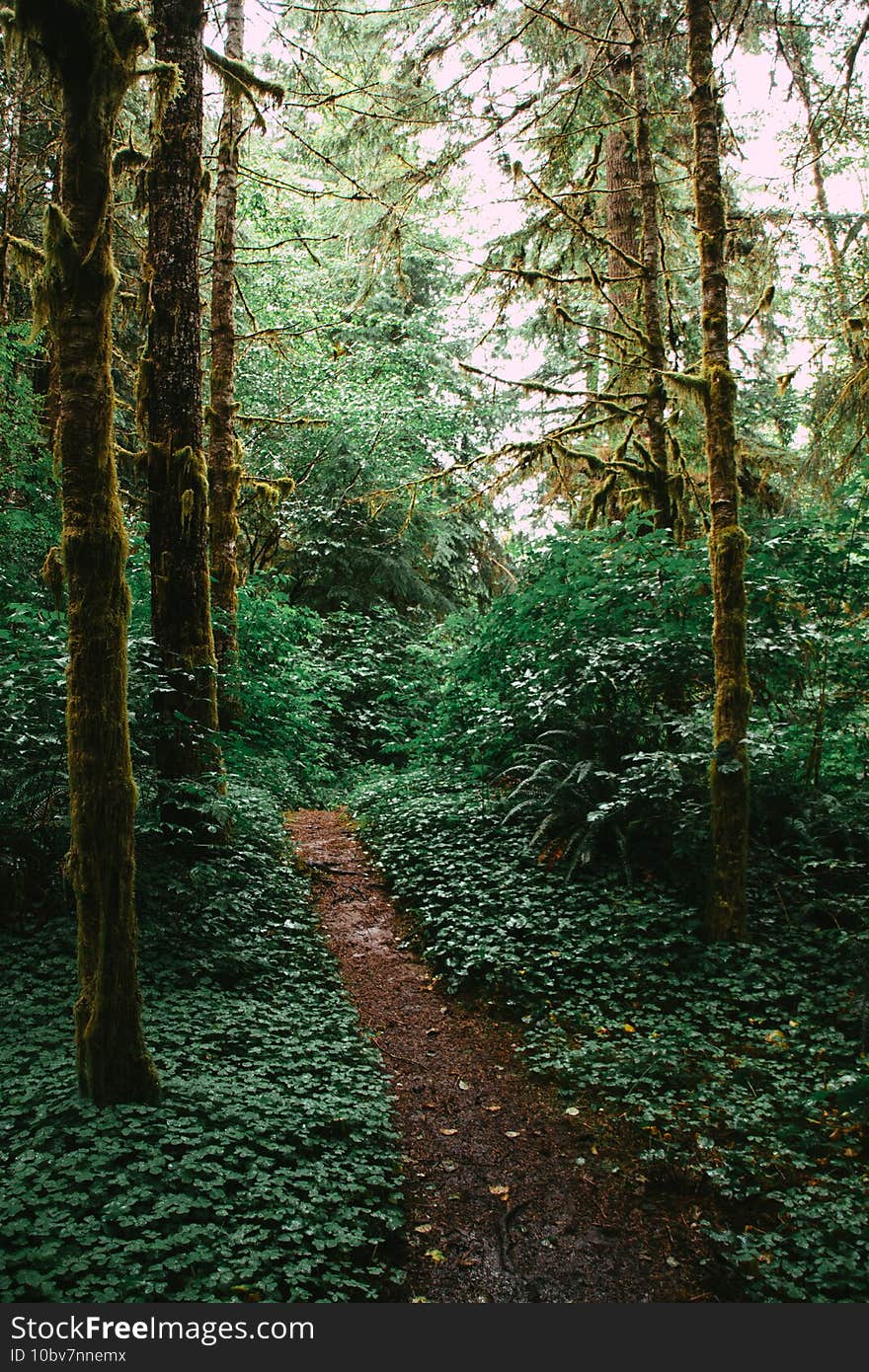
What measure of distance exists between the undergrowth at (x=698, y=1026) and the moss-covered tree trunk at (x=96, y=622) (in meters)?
2.57

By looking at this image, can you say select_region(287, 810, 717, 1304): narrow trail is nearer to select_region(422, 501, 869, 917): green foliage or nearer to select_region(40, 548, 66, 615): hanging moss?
select_region(422, 501, 869, 917): green foliage

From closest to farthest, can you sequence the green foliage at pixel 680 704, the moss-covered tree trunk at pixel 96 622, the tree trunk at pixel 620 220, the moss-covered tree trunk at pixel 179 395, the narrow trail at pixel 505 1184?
the narrow trail at pixel 505 1184 < the moss-covered tree trunk at pixel 96 622 < the green foliage at pixel 680 704 < the moss-covered tree trunk at pixel 179 395 < the tree trunk at pixel 620 220

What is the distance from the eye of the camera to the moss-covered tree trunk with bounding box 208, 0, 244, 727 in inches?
367

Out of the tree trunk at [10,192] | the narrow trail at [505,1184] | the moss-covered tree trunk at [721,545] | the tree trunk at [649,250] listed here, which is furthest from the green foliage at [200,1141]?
the tree trunk at [10,192]

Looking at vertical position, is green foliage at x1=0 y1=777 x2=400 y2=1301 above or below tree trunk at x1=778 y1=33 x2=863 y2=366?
below

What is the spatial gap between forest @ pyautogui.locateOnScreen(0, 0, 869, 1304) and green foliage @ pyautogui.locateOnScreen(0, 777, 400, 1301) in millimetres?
22

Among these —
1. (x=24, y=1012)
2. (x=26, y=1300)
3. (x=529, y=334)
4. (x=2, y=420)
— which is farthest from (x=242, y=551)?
(x=26, y=1300)

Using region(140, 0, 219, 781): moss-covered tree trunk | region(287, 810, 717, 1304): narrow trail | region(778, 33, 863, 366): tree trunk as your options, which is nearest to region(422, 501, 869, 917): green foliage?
region(778, 33, 863, 366): tree trunk

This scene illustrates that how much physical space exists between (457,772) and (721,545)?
204 inches

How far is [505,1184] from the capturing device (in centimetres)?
374

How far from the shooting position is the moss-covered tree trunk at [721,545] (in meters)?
5.63

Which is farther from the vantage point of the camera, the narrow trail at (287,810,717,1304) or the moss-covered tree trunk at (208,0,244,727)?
the moss-covered tree trunk at (208,0,244,727)

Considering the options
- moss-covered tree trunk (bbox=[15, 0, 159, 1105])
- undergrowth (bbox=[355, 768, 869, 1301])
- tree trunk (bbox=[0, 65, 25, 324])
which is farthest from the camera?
tree trunk (bbox=[0, 65, 25, 324])

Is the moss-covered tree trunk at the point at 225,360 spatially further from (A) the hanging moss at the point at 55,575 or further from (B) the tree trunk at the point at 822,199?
(B) the tree trunk at the point at 822,199
